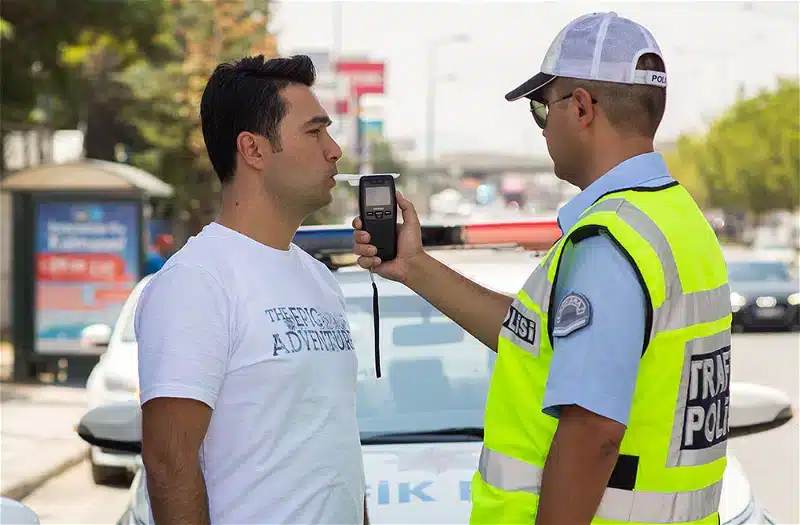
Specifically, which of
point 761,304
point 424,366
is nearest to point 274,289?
point 424,366

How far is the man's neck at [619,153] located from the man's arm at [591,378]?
10.2 inches

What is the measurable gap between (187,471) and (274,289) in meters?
0.46

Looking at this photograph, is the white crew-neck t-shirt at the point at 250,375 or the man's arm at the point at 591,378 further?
the white crew-neck t-shirt at the point at 250,375

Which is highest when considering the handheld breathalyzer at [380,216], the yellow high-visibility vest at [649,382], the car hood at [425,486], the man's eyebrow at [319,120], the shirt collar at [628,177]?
the man's eyebrow at [319,120]

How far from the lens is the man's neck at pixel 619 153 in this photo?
2.72 meters

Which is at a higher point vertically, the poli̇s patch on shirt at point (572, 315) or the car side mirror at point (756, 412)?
the poli̇s patch on shirt at point (572, 315)

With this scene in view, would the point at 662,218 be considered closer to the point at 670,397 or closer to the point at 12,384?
the point at 670,397

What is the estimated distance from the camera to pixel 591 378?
8.05 ft

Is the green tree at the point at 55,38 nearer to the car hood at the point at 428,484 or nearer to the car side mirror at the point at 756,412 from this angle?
the car hood at the point at 428,484

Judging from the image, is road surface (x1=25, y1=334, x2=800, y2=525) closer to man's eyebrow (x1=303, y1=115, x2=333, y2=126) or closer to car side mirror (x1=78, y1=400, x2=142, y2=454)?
car side mirror (x1=78, y1=400, x2=142, y2=454)

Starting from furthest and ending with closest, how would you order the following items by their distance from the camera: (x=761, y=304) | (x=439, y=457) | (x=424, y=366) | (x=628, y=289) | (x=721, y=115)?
(x=721, y=115) → (x=761, y=304) → (x=424, y=366) → (x=439, y=457) → (x=628, y=289)

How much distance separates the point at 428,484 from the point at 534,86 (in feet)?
5.66

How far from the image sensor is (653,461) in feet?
8.45

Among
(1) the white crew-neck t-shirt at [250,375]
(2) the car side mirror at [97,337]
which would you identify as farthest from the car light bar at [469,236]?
(2) the car side mirror at [97,337]
